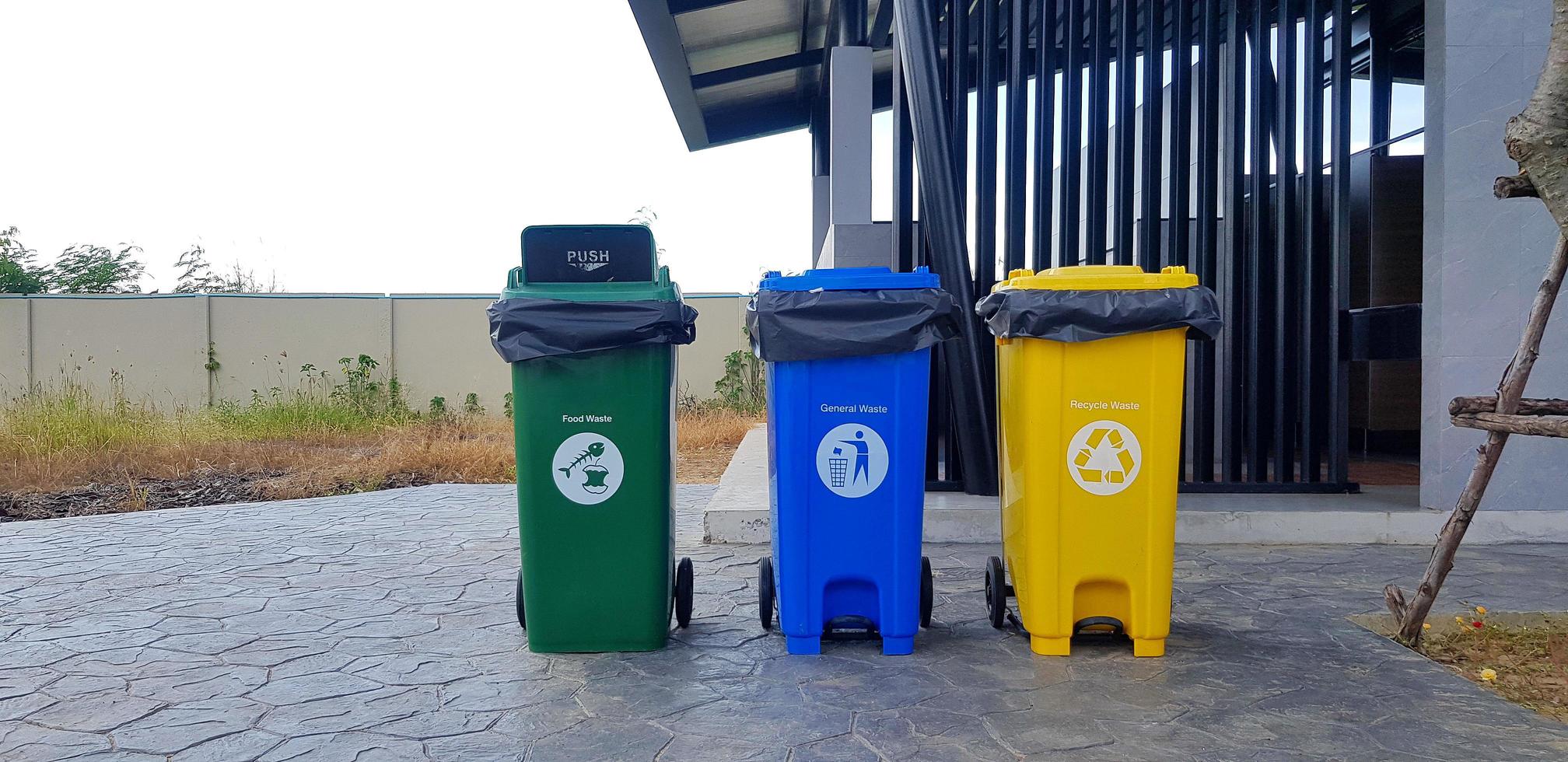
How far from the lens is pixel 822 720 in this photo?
9.14 feet

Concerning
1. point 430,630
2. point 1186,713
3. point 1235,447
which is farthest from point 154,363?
point 1186,713

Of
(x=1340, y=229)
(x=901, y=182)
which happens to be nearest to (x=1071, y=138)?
(x=901, y=182)

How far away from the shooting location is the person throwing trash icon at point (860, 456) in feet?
10.9

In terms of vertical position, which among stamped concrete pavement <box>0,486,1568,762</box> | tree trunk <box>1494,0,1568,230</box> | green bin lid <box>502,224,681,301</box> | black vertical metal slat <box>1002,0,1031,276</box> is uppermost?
black vertical metal slat <box>1002,0,1031,276</box>

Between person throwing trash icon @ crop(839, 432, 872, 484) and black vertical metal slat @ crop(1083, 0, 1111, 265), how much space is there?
3.39 m

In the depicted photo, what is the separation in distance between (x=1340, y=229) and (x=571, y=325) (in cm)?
486

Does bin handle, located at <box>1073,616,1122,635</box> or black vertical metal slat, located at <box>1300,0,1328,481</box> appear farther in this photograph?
black vertical metal slat, located at <box>1300,0,1328,481</box>

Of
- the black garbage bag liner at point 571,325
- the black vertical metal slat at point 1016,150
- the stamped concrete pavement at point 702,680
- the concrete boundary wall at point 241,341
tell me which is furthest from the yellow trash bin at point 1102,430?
the concrete boundary wall at point 241,341

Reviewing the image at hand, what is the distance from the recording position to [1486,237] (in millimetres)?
5309

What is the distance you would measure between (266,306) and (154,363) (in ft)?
6.05

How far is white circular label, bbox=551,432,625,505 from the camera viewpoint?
11.0ft

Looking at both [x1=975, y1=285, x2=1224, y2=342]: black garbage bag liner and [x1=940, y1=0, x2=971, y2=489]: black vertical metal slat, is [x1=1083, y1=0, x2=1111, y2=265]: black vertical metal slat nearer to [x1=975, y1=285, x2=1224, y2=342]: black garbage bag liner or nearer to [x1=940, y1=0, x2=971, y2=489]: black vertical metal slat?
[x1=940, y1=0, x2=971, y2=489]: black vertical metal slat

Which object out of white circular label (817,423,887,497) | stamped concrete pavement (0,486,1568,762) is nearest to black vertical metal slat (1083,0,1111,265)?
stamped concrete pavement (0,486,1568,762)

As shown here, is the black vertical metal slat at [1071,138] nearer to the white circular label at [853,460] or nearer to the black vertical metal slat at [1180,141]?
the black vertical metal slat at [1180,141]
